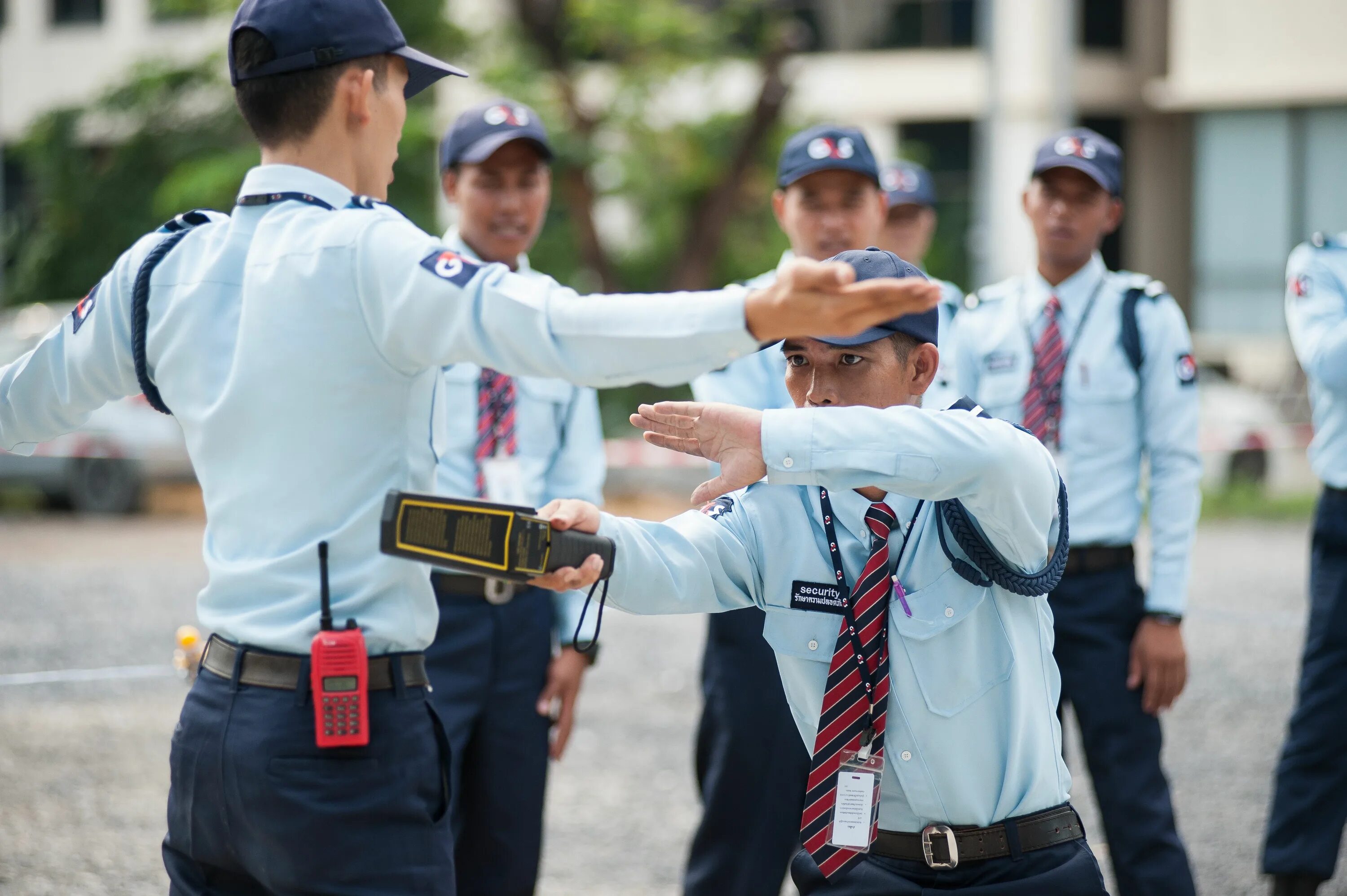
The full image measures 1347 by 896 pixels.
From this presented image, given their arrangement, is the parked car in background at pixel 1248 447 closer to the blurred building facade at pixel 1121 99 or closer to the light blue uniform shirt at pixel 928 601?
the blurred building facade at pixel 1121 99

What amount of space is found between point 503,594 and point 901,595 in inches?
62.9

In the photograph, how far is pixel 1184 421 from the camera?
4.47 metres

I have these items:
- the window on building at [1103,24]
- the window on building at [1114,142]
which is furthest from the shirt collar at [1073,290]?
the window on building at [1103,24]

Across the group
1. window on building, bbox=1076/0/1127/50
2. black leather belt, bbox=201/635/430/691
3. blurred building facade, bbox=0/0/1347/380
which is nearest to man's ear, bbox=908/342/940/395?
black leather belt, bbox=201/635/430/691

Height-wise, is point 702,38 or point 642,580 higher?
point 702,38

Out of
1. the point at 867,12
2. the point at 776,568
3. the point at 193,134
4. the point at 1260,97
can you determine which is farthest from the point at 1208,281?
the point at 776,568

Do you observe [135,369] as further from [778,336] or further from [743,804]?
[743,804]

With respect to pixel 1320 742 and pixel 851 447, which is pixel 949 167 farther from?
pixel 851 447

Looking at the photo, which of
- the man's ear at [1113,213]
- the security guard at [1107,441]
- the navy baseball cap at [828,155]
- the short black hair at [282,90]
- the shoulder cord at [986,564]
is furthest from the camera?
the man's ear at [1113,213]

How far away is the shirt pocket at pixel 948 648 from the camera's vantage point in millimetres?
2566

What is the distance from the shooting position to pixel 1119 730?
4250 mm

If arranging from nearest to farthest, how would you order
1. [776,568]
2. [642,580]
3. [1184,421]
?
[642,580]
[776,568]
[1184,421]

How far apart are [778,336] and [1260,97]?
81.2 feet

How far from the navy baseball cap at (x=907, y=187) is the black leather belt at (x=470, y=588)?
10.8ft
